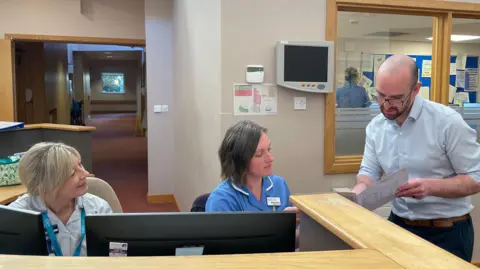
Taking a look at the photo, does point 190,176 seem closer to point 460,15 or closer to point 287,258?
point 460,15

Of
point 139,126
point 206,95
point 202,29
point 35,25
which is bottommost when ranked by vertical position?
point 139,126

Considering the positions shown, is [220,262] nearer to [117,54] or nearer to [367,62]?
[367,62]

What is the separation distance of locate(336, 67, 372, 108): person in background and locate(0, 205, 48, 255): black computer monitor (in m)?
2.50

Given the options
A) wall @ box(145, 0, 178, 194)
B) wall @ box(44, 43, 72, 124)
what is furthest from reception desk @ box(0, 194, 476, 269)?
wall @ box(44, 43, 72, 124)

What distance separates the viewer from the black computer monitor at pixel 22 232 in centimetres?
113

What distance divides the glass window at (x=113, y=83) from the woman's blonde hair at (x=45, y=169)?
2402cm

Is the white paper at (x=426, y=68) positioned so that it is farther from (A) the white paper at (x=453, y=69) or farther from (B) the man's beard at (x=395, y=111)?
(B) the man's beard at (x=395, y=111)

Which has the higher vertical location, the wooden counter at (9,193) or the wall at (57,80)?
the wall at (57,80)

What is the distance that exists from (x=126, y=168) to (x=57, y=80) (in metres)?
5.12

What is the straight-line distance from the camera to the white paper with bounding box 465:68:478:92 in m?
3.69

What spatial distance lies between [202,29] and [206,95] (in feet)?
1.65

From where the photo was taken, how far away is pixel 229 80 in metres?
2.85

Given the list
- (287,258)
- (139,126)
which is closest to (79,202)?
(287,258)

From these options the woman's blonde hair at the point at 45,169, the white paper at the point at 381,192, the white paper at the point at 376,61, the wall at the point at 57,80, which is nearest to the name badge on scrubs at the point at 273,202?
the white paper at the point at 381,192
